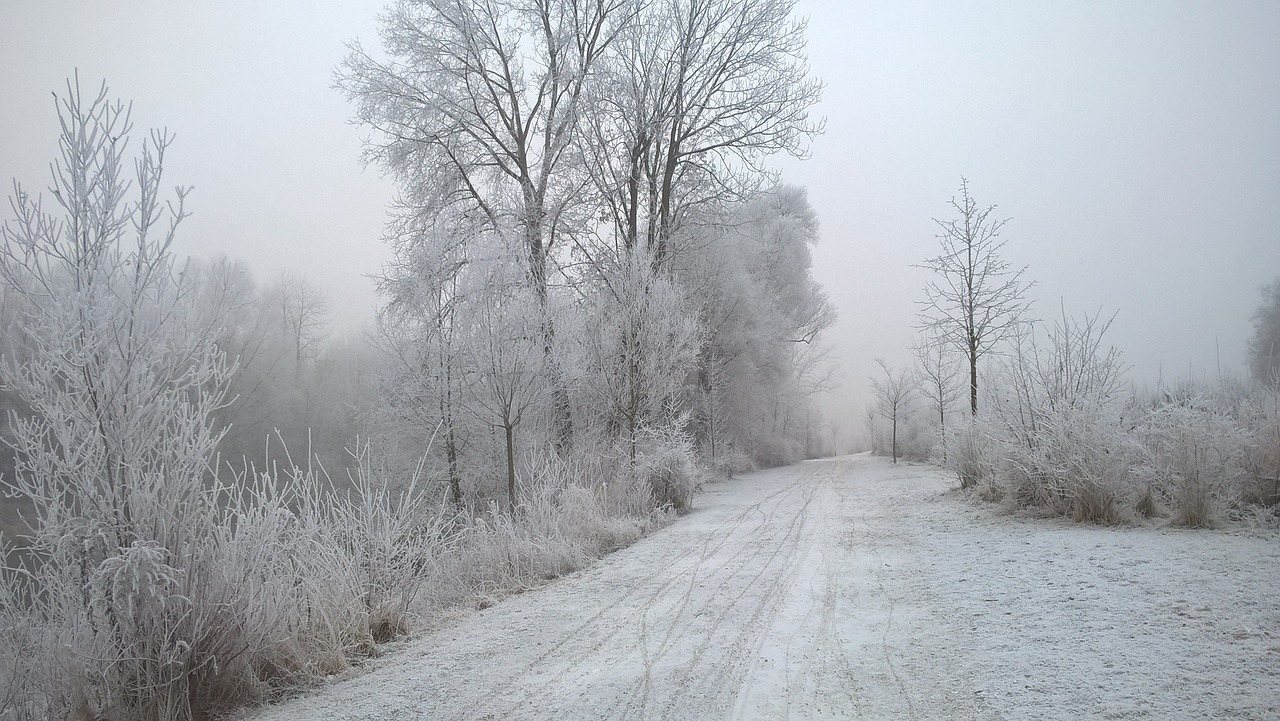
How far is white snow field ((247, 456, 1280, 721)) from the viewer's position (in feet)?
9.36

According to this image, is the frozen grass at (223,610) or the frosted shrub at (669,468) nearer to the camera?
the frozen grass at (223,610)

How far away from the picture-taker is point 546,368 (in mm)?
8750

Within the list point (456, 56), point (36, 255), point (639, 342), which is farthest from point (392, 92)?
point (36, 255)

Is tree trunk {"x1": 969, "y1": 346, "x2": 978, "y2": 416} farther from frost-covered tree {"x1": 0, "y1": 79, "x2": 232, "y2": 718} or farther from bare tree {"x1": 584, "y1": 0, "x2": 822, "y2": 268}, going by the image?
frost-covered tree {"x1": 0, "y1": 79, "x2": 232, "y2": 718}

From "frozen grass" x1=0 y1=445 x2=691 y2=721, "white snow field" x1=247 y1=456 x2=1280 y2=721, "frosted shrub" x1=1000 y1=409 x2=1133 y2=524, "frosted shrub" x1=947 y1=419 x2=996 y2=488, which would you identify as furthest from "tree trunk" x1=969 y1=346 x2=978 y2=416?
"frozen grass" x1=0 y1=445 x2=691 y2=721

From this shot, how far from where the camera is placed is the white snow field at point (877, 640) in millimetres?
2852

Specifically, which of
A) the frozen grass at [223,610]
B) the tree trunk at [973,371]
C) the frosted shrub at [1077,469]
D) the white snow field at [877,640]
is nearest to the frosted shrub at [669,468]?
the white snow field at [877,640]

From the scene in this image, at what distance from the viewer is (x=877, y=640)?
366cm

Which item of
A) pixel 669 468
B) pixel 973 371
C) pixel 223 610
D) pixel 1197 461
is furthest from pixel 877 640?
pixel 973 371

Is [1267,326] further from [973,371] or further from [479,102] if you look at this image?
[479,102]

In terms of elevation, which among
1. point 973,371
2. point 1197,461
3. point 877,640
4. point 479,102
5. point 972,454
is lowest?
point 877,640

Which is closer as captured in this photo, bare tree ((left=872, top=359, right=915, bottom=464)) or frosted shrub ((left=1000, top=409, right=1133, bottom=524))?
frosted shrub ((left=1000, top=409, right=1133, bottom=524))

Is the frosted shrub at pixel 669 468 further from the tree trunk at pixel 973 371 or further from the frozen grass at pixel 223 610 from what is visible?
the tree trunk at pixel 973 371

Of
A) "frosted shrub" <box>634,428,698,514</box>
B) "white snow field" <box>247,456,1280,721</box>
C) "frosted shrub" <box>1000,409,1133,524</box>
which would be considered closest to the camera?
"white snow field" <box>247,456,1280,721</box>
